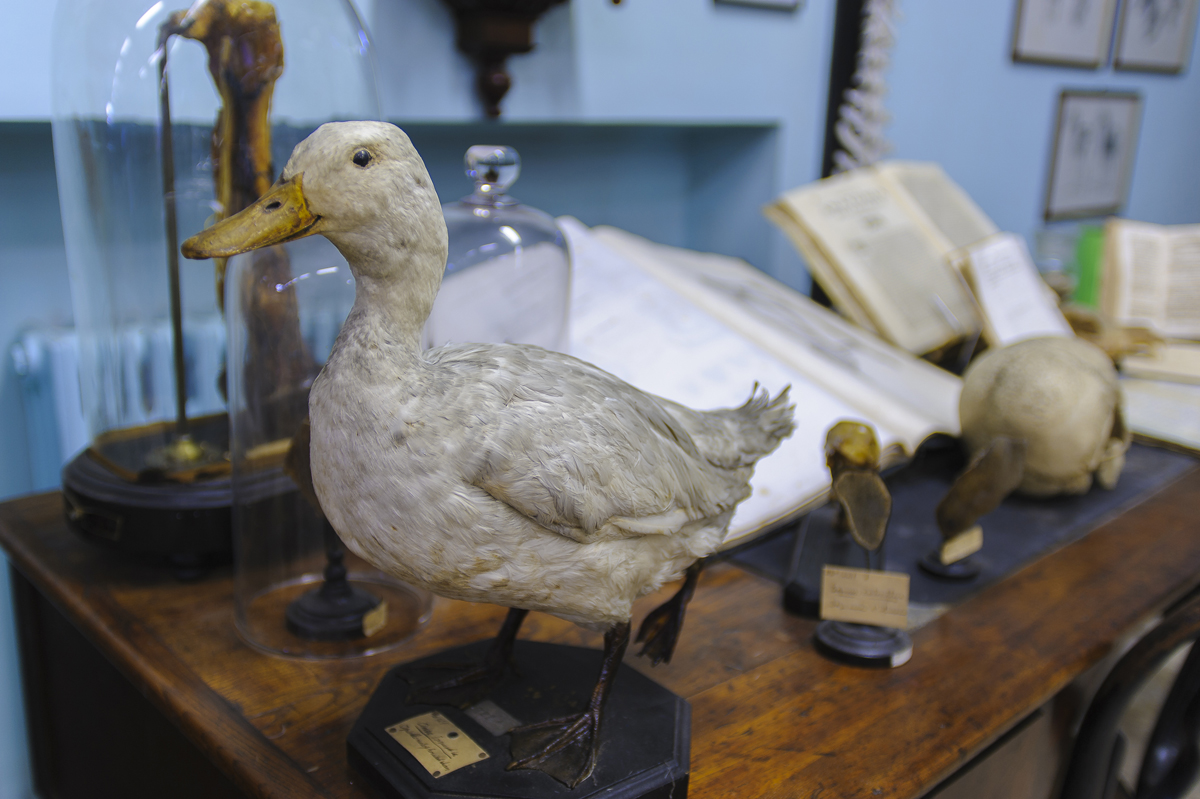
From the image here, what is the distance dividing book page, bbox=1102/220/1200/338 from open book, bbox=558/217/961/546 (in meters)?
0.96

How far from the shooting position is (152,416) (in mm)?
1029

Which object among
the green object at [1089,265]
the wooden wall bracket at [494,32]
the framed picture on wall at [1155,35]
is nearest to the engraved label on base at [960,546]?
the wooden wall bracket at [494,32]

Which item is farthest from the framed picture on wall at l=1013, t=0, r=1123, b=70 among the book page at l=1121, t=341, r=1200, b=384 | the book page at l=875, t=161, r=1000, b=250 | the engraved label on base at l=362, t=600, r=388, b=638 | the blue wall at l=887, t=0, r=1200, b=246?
the engraved label on base at l=362, t=600, r=388, b=638

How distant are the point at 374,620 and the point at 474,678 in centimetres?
19

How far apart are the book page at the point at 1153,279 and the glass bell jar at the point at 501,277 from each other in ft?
5.55

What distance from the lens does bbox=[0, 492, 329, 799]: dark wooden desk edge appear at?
24.7 inches

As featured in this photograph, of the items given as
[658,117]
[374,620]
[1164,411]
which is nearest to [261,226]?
[374,620]

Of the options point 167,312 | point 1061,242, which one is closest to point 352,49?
point 167,312

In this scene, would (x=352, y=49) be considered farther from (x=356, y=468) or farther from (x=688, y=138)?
(x=688, y=138)

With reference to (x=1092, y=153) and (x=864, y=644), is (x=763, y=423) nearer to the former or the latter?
(x=864, y=644)

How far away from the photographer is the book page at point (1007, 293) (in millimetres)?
1518

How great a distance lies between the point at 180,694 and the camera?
2.34 feet

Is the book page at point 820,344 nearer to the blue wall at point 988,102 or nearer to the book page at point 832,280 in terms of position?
the book page at point 832,280

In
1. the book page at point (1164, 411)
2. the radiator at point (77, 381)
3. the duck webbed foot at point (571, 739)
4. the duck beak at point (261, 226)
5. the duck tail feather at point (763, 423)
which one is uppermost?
the duck beak at point (261, 226)
